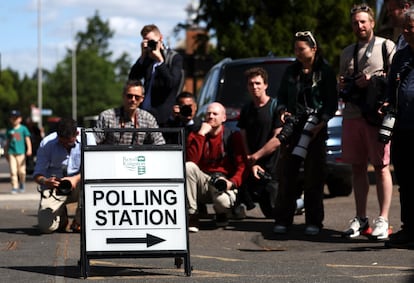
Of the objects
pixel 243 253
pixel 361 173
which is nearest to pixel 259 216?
pixel 361 173

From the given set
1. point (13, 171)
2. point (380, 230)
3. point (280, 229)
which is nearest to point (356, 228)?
point (380, 230)

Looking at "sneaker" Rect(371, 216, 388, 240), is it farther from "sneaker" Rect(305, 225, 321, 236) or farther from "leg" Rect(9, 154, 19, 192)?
"leg" Rect(9, 154, 19, 192)

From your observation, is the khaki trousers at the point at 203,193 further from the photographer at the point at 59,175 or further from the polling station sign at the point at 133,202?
the polling station sign at the point at 133,202

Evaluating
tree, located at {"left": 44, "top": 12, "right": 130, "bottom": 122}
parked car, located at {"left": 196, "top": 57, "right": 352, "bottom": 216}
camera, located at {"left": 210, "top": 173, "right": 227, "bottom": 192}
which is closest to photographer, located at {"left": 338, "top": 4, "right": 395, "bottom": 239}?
camera, located at {"left": 210, "top": 173, "right": 227, "bottom": 192}

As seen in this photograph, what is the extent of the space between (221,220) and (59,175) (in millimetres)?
1748

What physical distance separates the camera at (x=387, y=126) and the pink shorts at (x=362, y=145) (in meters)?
0.89

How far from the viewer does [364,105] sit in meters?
10.5

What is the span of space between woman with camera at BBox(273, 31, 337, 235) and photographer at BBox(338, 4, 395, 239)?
28cm

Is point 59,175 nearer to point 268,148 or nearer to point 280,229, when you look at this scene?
point 268,148

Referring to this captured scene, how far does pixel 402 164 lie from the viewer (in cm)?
973

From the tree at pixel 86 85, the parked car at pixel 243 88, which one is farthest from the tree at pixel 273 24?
the tree at pixel 86 85

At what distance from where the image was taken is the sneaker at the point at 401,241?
31.3ft

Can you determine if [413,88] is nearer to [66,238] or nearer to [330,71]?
[330,71]

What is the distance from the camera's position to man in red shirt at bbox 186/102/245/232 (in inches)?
453
